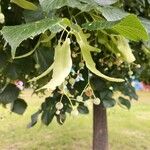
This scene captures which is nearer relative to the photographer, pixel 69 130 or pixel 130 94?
pixel 130 94

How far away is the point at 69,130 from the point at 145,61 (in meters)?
3.23

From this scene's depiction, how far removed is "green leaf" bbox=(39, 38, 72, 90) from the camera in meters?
0.80

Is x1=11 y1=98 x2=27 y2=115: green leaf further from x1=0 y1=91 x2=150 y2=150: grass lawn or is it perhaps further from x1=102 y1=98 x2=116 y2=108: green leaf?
x1=0 y1=91 x2=150 y2=150: grass lawn

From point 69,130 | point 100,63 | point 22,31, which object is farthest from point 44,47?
point 69,130

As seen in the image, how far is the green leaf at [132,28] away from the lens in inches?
29.2

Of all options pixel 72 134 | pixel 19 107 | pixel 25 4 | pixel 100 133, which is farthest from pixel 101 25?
pixel 72 134

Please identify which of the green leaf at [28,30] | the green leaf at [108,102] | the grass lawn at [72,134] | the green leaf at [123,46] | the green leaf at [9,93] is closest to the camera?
the green leaf at [28,30]

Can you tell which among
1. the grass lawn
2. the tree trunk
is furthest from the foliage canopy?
the grass lawn

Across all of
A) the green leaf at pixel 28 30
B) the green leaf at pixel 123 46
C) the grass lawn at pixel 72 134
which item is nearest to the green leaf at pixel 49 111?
the green leaf at pixel 123 46

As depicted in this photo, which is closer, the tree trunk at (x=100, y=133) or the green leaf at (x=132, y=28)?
the green leaf at (x=132, y=28)

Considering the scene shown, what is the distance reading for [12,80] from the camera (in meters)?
1.69

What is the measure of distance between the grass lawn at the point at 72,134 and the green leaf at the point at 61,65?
11.8ft

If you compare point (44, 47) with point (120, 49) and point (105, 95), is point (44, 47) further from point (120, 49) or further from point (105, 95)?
point (105, 95)

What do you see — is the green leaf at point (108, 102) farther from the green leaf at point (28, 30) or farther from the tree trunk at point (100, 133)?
the tree trunk at point (100, 133)
